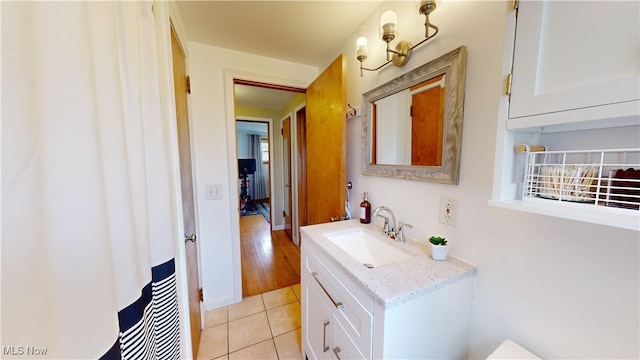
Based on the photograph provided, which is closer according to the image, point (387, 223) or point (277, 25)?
point (387, 223)

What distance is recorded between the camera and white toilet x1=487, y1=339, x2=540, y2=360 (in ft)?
2.30

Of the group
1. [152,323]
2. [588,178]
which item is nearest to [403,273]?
[588,178]

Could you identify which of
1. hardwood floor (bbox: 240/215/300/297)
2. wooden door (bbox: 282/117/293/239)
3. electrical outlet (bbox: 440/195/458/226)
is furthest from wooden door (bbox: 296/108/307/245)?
electrical outlet (bbox: 440/195/458/226)

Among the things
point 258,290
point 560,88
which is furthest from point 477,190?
point 258,290

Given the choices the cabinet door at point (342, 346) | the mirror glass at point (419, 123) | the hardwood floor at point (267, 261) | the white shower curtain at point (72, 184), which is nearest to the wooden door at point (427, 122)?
the mirror glass at point (419, 123)

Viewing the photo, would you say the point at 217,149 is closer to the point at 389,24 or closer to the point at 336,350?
the point at 389,24

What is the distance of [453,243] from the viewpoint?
3.12 ft

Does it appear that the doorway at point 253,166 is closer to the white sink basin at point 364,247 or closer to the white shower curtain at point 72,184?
the white sink basin at point 364,247

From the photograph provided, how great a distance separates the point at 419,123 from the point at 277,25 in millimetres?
1175

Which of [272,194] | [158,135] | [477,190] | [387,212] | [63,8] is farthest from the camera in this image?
[272,194]

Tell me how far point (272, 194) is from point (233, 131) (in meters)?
2.05

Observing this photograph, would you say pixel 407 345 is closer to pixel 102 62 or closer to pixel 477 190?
pixel 477 190

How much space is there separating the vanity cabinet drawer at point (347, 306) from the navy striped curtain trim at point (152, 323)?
620 millimetres

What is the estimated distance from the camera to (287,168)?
355 cm
